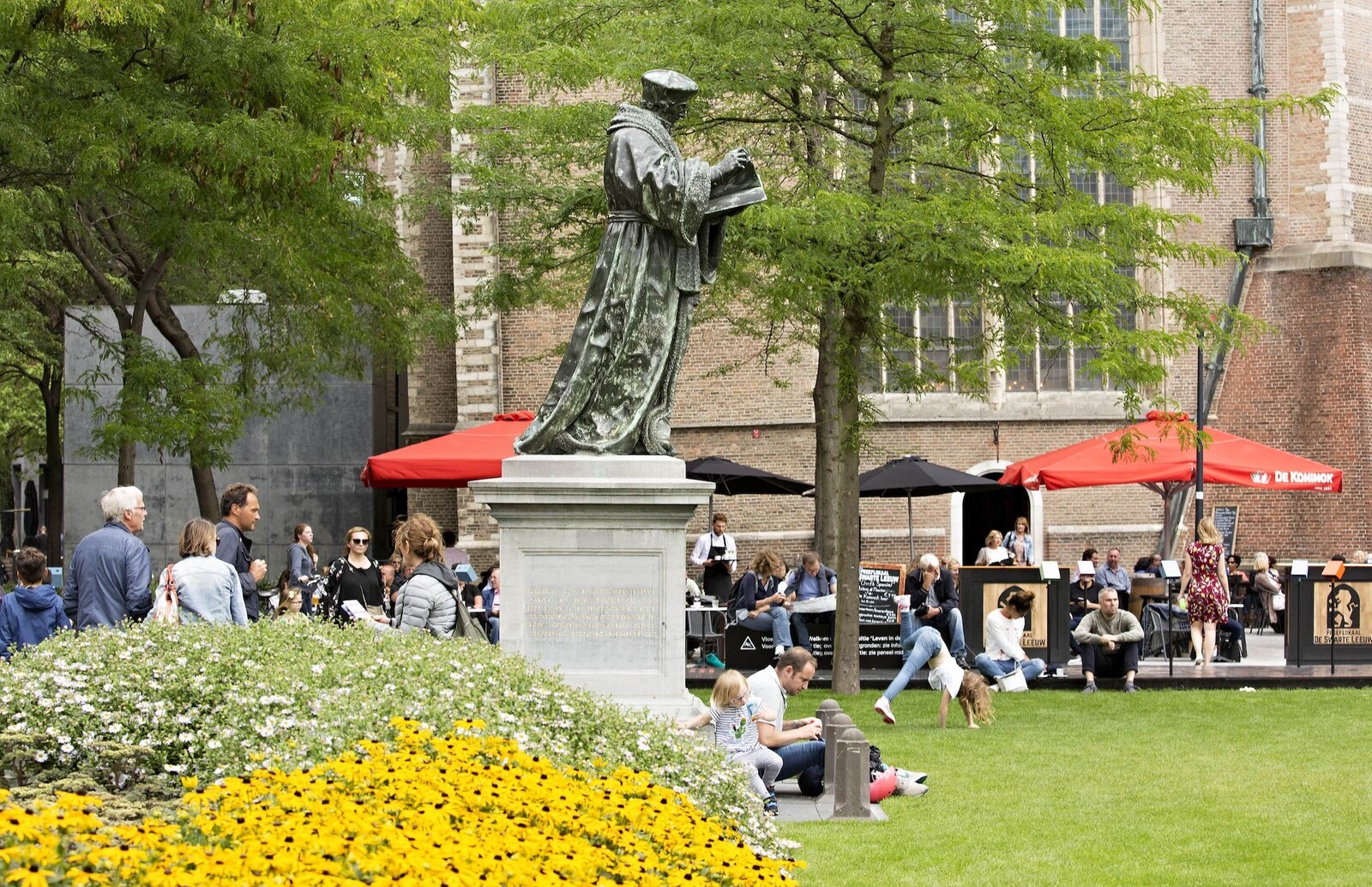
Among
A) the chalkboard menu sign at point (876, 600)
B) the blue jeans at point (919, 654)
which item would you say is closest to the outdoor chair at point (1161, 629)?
the chalkboard menu sign at point (876, 600)

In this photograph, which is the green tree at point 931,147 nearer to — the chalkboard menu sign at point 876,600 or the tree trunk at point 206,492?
the chalkboard menu sign at point 876,600

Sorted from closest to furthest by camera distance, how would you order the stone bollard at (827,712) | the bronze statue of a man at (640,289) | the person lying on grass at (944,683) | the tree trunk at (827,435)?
the bronze statue of a man at (640,289)
the stone bollard at (827,712)
the person lying on grass at (944,683)
the tree trunk at (827,435)

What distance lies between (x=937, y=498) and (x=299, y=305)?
12.5m

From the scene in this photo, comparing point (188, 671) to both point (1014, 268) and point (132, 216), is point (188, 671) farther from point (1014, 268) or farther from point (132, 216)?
point (132, 216)

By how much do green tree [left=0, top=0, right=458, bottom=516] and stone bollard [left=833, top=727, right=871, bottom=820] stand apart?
29.9ft

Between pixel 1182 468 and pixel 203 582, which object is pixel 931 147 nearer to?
pixel 1182 468

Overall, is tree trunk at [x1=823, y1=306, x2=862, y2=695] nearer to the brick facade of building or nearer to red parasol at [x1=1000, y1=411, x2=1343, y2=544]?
red parasol at [x1=1000, y1=411, x2=1343, y2=544]

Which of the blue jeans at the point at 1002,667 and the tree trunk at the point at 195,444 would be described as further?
the tree trunk at the point at 195,444

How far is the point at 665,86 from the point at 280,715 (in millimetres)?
4838

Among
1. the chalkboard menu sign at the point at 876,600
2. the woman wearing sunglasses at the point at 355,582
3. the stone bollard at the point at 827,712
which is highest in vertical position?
the woman wearing sunglasses at the point at 355,582

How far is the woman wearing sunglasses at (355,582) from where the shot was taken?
12.6 meters

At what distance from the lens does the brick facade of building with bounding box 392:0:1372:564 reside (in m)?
30.1

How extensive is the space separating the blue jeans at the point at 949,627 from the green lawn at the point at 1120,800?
1762 mm

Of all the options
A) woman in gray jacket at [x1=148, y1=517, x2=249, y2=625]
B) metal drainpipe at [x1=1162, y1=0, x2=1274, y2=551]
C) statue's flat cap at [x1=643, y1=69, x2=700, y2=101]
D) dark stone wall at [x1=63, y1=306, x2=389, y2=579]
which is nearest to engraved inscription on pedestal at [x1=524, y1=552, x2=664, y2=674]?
woman in gray jacket at [x1=148, y1=517, x2=249, y2=625]
